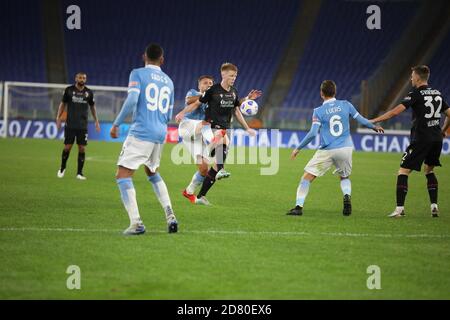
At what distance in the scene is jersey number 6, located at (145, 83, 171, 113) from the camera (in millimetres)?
8414

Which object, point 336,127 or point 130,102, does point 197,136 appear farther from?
point 130,102

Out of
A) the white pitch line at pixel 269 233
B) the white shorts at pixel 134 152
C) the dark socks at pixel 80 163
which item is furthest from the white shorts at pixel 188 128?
the white shorts at pixel 134 152

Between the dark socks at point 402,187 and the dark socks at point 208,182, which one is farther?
the dark socks at point 208,182

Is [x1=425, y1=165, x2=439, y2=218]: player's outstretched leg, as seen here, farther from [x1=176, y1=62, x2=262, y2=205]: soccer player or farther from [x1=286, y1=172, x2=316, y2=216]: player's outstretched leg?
[x1=176, y1=62, x2=262, y2=205]: soccer player

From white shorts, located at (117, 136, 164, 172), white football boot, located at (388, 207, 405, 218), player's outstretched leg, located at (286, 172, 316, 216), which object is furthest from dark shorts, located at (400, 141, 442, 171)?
white shorts, located at (117, 136, 164, 172)

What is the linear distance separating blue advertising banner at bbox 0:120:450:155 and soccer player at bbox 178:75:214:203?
17.7 meters

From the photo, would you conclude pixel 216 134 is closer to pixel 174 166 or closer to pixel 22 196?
pixel 22 196

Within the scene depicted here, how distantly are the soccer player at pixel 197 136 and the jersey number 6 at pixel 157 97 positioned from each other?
→ 3.78m

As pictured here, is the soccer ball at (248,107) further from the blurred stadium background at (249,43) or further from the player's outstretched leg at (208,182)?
the blurred stadium background at (249,43)

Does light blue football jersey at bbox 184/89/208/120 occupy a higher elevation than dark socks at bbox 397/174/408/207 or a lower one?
higher

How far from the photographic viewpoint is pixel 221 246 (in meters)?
7.94

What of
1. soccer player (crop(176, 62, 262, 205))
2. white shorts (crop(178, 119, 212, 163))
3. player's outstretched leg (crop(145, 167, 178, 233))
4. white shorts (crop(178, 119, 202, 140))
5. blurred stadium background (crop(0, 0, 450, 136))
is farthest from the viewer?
blurred stadium background (crop(0, 0, 450, 136))

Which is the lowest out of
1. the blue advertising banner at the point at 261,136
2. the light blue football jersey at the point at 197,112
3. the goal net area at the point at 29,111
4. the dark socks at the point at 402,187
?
the dark socks at the point at 402,187

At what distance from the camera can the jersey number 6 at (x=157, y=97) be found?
→ 27.6ft
